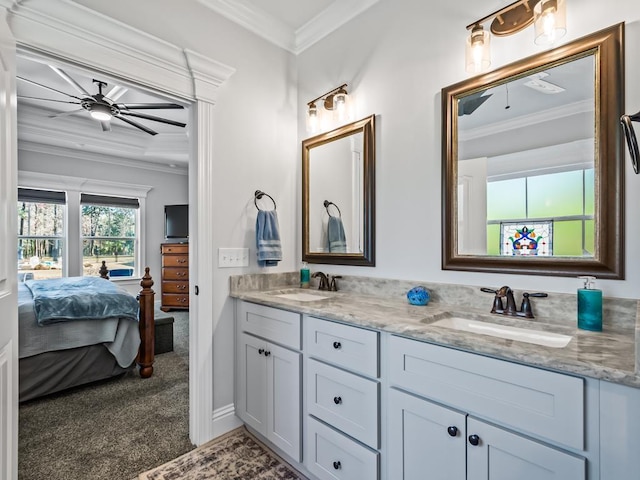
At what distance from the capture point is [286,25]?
242cm

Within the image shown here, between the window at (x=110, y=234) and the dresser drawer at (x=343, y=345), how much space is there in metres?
5.17

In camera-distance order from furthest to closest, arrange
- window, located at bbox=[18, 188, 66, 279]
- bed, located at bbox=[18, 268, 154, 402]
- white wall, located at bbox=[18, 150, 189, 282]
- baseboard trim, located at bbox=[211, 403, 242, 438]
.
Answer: white wall, located at bbox=[18, 150, 189, 282]
window, located at bbox=[18, 188, 66, 279]
bed, located at bbox=[18, 268, 154, 402]
baseboard trim, located at bbox=[211, 403, 242, 438]

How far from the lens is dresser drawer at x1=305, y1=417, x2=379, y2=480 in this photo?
1.39m

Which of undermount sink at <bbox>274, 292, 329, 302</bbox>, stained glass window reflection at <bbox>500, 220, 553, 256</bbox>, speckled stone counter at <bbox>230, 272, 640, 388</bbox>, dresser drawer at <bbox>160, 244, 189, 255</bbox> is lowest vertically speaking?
undermount sink at <bbox>274, 292, 329, 302</bbox>

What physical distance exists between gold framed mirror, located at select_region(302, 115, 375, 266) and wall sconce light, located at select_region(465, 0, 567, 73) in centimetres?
66

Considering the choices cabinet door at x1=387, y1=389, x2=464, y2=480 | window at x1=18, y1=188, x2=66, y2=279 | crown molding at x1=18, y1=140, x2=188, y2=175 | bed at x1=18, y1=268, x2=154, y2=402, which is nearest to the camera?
cabinet door at x1=387, y1=389, x2=464, y2=480

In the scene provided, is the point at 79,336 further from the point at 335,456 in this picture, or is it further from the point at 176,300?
the point at 176,300

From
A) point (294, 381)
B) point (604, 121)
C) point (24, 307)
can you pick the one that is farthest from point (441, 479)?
point (24, 307)

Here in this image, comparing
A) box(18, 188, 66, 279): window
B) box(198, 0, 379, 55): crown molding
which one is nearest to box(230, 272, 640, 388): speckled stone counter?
box(198, 0, 379, 55): crown molding

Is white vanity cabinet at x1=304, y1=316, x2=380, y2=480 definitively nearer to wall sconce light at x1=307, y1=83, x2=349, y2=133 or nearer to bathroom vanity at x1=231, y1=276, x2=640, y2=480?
bathroom vanity at x1=231, y1=276, x2=640, y2=480

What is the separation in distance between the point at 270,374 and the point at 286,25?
236 centimetres

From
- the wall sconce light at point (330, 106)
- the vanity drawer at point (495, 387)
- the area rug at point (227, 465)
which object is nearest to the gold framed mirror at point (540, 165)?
the vanity drawer at point (495, 387)

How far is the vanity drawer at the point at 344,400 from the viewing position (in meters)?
1.37

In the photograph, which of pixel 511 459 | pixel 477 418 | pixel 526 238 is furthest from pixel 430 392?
pixel 526 238
